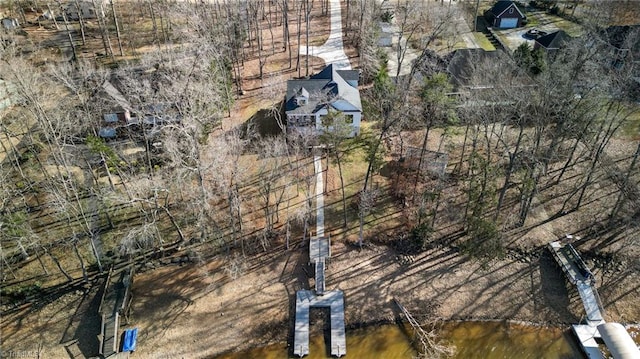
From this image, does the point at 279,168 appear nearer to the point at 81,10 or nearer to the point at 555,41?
the point at 555,41

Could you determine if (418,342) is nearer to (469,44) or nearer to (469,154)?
(469,154)

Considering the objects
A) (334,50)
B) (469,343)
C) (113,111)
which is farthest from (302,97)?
(469,343)

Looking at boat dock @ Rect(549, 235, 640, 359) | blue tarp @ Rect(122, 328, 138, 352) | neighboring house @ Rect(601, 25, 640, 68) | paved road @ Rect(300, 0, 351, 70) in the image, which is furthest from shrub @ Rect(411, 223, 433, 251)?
neighboring house @ Rect(601, 25, 640, 68)

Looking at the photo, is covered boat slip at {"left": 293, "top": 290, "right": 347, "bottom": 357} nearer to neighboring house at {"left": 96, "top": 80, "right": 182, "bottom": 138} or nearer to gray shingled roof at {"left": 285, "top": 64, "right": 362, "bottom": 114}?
gray shingled roof at {"left": 285, "top": 64, "right": 362, "bottom": 114}

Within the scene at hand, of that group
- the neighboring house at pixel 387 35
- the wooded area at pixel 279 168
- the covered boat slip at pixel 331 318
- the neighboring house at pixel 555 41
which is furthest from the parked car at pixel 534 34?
the covered boat slip at pixel 331 318

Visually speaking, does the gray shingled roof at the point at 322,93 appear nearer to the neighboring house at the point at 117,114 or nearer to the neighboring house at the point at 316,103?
the neighboring house at the point at 316,103
